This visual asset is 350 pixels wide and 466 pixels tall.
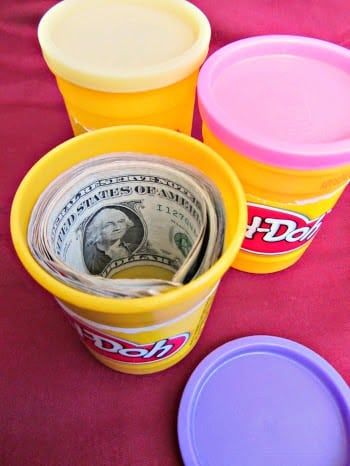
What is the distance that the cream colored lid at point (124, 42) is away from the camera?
1.28ft

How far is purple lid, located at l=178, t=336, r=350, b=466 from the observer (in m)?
0.39

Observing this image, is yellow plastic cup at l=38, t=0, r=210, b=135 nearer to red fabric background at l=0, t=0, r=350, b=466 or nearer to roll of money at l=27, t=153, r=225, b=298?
roll of money at l=27, t=153, r=225, b=298

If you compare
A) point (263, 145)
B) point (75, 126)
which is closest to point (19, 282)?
Answer: point (75, 126)

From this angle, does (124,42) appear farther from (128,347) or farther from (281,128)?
(128,347)

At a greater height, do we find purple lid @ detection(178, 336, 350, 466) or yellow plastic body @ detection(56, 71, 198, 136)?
yellow plastic body @ detection(56, 71, 198, 136)

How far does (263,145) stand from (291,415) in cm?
24

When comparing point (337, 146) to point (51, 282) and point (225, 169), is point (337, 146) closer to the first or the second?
point (225, 169)

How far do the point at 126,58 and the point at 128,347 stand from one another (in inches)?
10.0

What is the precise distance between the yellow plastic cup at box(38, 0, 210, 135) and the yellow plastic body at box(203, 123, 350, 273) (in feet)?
0.17

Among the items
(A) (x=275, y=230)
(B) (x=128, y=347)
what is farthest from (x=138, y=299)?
(A) (x=275, y=230)

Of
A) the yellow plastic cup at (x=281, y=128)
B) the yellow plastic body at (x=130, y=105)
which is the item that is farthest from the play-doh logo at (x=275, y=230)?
the yellow plastic body at (x=130, y=105)

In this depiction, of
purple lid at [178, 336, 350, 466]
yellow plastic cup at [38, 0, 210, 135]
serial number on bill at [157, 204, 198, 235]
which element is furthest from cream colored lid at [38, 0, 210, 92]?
purple lid at [178, 336, 350, 466]

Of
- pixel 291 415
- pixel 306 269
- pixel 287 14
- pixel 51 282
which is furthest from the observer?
pixel 287 14

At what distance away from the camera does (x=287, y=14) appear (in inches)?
25.2
